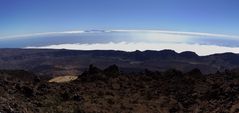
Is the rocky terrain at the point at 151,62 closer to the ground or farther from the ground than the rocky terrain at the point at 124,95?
closer to the ground

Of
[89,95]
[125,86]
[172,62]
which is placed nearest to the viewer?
[89,95]

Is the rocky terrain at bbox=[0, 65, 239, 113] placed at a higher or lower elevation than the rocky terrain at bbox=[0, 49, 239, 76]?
higher

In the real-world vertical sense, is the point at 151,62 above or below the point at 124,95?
below

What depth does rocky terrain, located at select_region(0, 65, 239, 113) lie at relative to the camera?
25.7m

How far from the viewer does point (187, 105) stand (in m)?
29.7

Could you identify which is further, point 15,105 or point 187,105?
point 187,105

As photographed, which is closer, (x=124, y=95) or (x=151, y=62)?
(x=124, y=95)

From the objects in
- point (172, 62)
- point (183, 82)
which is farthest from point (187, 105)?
point (172, 62)

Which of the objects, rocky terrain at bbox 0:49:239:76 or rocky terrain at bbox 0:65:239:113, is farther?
rocky terrain at bbox 0:49:239:76

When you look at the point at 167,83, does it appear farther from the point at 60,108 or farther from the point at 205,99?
the point at 60,108

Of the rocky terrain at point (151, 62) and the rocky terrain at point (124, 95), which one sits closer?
the rocky terrain at point (124, 95)

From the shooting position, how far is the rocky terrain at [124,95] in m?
25.7

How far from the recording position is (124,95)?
101ft

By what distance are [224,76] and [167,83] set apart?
511 cm
